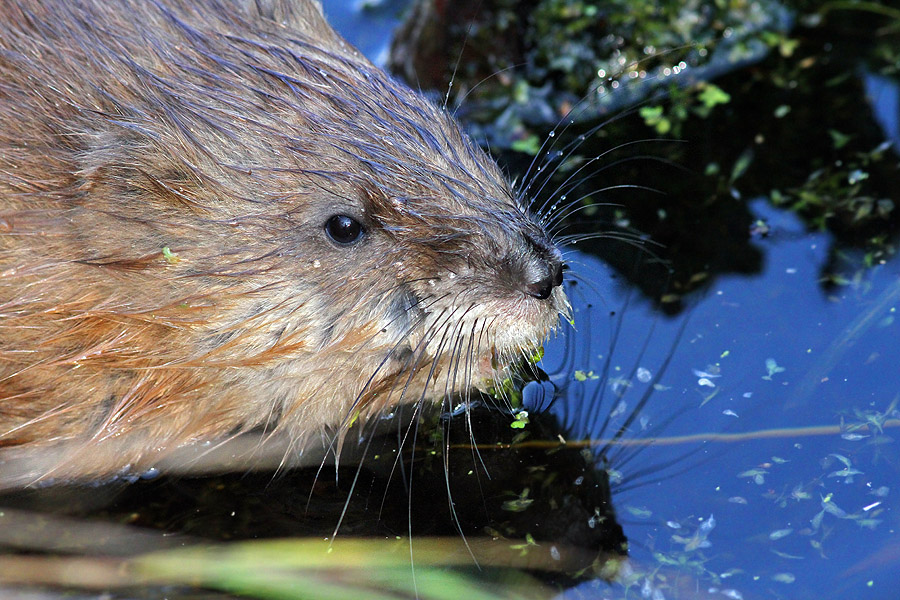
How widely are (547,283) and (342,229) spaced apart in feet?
1.48

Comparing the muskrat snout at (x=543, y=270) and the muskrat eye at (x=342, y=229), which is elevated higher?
the muskrat eye at (x=342, y=229)

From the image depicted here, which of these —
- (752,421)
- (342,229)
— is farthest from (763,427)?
(342,229)

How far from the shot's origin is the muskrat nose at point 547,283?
2.23 metres

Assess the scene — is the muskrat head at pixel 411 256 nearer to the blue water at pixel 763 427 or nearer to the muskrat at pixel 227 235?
the muskrat at pixel 227 235

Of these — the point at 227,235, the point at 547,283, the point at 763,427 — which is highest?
the point at 227,235

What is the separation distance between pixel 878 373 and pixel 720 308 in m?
0.42

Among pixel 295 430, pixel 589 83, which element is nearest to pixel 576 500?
pixel 295 430

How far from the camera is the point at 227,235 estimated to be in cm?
225

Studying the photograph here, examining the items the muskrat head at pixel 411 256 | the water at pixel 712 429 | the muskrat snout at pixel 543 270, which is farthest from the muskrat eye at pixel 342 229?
the water at pixel 712 429

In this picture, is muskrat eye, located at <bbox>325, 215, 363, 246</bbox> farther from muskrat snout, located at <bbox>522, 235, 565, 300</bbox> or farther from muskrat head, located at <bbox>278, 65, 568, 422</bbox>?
muskrat snout, located at <bbox>522, 235, 565, 300</bbox>

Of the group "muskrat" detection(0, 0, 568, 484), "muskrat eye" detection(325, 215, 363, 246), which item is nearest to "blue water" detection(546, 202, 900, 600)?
"muskrat" detection(0, 0, 568, 484)

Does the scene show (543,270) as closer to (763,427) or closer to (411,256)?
(411,256)

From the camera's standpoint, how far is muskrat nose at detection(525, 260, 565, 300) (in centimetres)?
223

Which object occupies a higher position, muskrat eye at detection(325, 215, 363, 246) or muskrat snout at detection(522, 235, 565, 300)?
muskrat eye at detection(325, 215, 363, 246)
